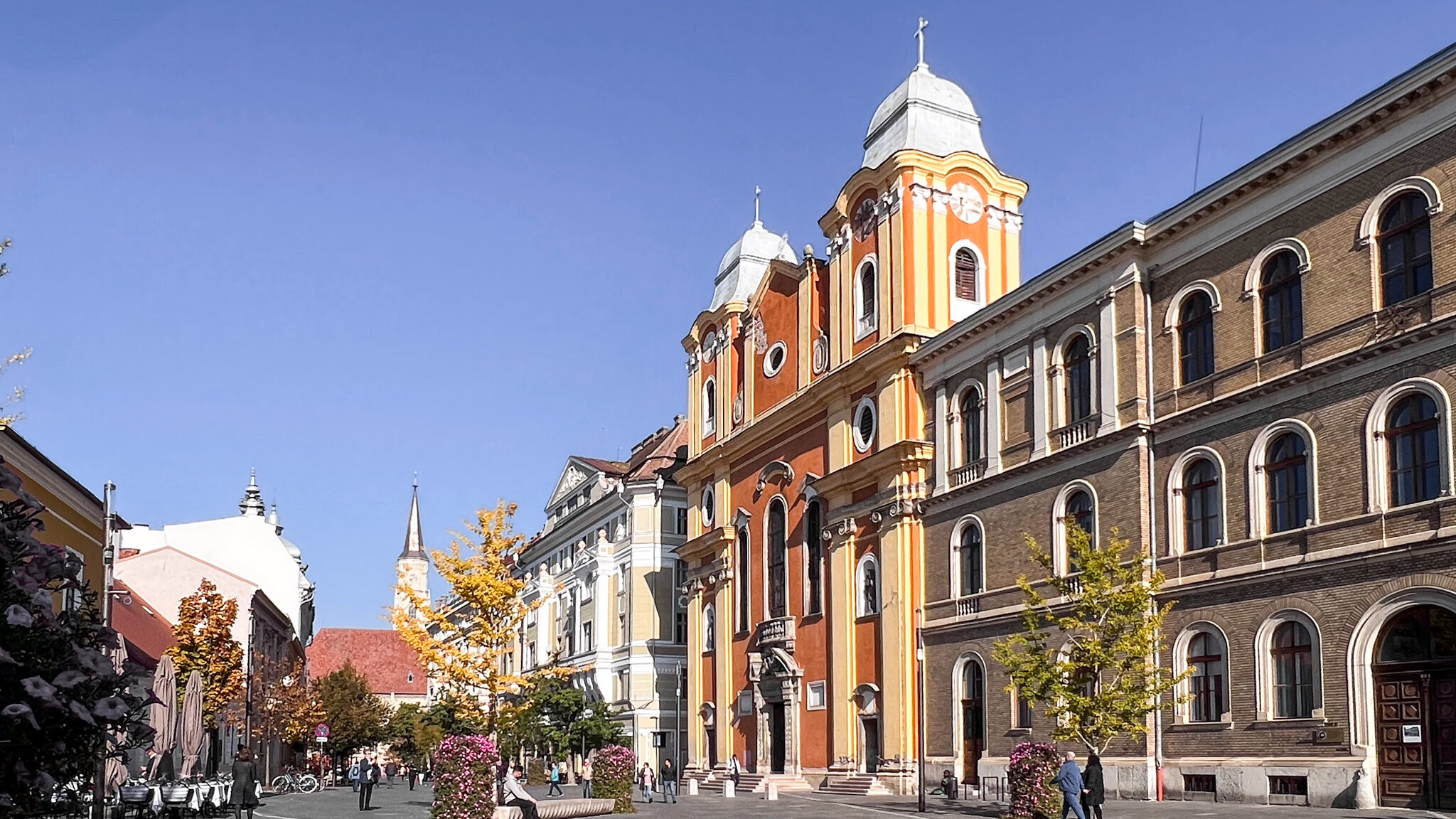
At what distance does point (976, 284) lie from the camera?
44.7 meters

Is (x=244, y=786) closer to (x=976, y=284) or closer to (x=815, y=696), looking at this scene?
(x=815, y=696)

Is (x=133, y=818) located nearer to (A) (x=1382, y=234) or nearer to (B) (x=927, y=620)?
(B) (x=927, y=620)

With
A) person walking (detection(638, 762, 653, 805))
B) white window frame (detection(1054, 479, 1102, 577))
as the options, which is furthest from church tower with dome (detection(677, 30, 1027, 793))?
white window frame (detection(1054, 479, 1102, 577))

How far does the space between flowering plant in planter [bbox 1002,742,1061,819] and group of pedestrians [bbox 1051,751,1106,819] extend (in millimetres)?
171

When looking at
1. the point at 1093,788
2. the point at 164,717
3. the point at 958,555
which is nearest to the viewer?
the point at 1093,788

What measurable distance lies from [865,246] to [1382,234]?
69.1ft

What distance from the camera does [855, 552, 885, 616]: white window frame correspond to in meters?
43.7

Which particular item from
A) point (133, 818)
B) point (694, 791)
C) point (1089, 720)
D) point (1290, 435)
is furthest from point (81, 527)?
point (1290, 435)

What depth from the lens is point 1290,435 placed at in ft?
93.4

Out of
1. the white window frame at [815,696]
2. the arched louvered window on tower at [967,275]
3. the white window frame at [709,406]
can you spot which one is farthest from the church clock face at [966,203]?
the white window frame at [709,406]

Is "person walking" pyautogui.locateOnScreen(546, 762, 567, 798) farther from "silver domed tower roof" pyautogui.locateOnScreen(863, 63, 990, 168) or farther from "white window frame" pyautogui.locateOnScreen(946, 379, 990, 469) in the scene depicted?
"silver domed tower roof" pyautogui.locateOnScreen(863, 63, 990, 168)

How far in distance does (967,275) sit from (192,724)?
2584cm

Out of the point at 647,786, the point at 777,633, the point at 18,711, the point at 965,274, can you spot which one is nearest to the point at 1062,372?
the point at 965,274

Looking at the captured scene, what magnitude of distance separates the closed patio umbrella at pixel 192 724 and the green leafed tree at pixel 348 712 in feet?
162
